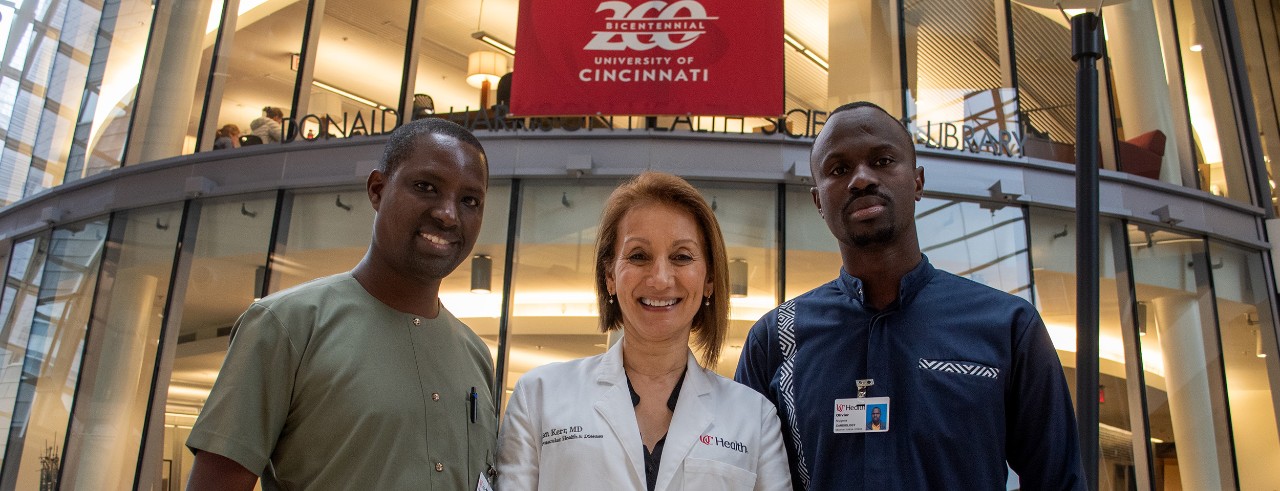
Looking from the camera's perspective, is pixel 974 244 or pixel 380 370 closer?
pixel 380 370

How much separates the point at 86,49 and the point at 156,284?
433cm

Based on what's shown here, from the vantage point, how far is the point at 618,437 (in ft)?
7.45

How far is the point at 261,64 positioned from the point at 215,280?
2715 mm

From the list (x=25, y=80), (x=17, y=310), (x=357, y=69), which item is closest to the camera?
(x=357, y=69)

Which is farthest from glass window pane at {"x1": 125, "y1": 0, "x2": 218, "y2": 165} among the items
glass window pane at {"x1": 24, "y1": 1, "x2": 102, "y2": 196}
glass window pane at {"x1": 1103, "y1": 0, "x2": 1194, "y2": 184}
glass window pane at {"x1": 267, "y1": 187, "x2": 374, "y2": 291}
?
glass window pane at {"x1": 1103, "y1": 0, "x2": 1194, "y2": 184}

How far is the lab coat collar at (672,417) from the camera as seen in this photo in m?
2.24

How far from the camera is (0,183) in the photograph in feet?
41.9

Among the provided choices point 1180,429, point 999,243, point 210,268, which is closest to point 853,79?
point 999,243

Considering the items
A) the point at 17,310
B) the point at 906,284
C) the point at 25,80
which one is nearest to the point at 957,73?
the point at 906,284

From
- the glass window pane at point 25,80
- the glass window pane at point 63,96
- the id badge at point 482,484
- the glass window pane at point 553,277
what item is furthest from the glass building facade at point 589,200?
the id badge at point 482,484

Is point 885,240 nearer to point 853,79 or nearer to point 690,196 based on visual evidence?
point 690,196

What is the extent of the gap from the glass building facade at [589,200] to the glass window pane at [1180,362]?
3cm

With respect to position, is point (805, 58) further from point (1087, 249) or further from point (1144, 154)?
point (1087, 249)

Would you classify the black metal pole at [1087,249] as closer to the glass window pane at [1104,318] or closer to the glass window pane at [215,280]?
the glass window pane at [1104,318]
